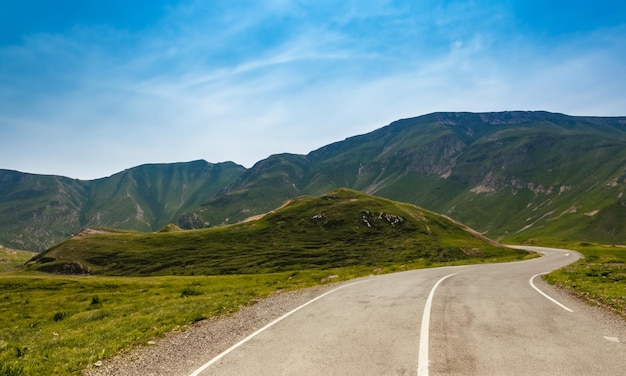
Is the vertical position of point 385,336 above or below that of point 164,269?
above

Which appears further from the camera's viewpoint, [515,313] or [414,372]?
[515,313]

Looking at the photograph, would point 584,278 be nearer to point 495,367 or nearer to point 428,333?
point 428,333

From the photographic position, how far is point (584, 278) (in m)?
29.6

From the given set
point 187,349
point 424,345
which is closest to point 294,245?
point 187,349

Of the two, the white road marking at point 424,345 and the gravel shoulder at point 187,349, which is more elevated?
the white road marking at point 424,345

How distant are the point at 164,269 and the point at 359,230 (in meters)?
62.5

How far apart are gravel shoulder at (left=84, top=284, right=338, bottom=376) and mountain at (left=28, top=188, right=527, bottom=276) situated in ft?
253

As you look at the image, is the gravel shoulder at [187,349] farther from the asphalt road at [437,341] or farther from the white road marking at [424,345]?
the white road marking at [424,345]

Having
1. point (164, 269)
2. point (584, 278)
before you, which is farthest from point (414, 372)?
point (164, 269)

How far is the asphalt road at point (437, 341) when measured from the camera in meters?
9.34

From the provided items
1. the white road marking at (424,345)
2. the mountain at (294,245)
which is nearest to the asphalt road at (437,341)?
the white road marking at (424,345)

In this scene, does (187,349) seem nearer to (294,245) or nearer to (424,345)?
(424,345)

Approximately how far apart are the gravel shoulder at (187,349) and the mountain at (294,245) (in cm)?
7716

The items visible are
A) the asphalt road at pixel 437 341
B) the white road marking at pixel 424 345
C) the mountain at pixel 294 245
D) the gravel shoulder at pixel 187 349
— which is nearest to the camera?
the white road marking at pixel 424 345
